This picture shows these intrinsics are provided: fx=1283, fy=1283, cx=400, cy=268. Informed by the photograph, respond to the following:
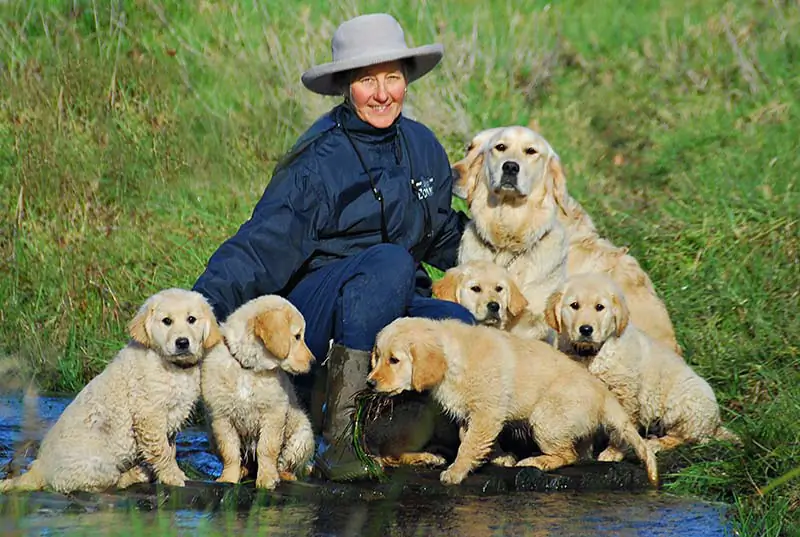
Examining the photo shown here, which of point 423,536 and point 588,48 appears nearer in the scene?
point 423,536

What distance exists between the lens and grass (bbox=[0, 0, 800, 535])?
7188mm

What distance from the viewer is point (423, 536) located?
438 centimetres

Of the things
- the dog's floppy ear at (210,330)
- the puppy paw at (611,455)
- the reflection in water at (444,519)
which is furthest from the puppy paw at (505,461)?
the dog's floppy ear at (210,330)

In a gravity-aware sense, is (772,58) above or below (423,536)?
above

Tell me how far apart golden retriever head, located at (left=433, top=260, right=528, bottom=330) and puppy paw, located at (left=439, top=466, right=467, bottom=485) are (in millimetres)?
1001

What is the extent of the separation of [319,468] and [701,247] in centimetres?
356

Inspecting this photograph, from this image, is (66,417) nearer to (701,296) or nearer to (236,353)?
(236,353)

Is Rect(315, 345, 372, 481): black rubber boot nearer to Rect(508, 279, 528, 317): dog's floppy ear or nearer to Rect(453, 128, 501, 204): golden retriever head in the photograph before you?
Rect(508, 279, 528, 317): dog's floppy ear

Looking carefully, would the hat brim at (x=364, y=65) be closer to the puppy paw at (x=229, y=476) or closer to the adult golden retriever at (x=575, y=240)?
the adult golden retriever at (x=575, y=240)

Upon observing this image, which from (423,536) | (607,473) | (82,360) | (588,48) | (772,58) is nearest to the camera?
(423,536)

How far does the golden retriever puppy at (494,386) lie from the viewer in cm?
504

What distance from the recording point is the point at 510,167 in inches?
247

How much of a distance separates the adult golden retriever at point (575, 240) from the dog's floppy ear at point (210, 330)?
6.13ft

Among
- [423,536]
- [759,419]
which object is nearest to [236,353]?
[423,536]
